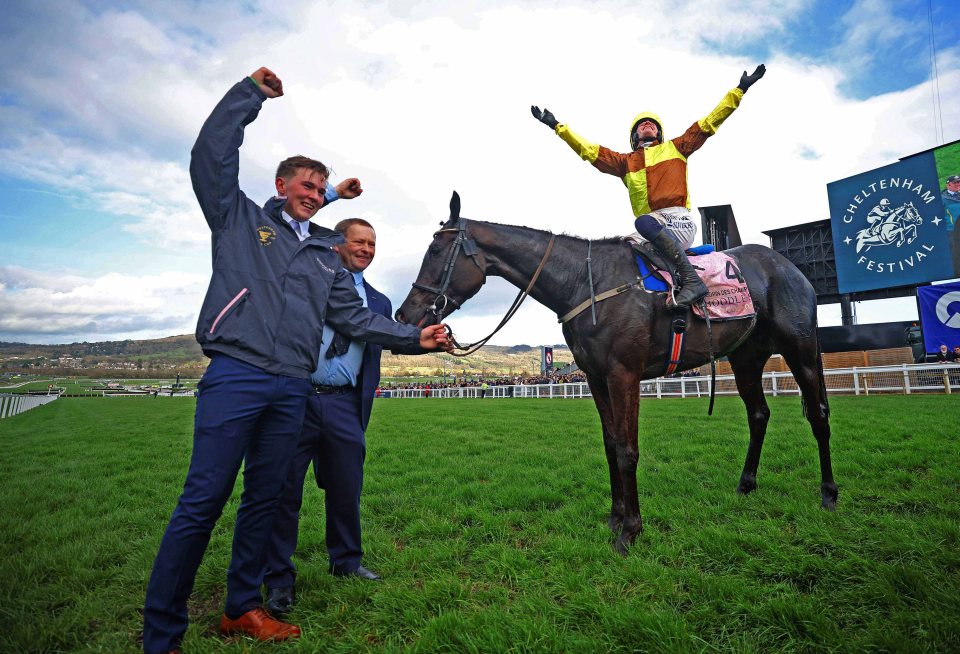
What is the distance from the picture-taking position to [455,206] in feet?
14.8

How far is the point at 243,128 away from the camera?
267 cm

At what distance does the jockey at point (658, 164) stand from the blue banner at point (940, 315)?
21.4 meters

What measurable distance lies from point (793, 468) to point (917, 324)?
85.2ft

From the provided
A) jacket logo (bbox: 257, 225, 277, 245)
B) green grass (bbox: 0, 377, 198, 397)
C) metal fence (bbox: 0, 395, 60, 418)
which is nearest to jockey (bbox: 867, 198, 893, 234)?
jacket logo (bbox: 257, 225, 277, 245)

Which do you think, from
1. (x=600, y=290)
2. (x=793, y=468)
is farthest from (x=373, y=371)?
(x=793, y=468)

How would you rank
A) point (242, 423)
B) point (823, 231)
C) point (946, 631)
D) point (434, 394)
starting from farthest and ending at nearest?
point (434, 394), point (823, 231), point (242, 423), point (946, 631)

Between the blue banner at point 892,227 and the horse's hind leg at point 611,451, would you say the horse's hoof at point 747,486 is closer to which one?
the horse's hind leg at point 611,451

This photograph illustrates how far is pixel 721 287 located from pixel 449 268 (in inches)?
108

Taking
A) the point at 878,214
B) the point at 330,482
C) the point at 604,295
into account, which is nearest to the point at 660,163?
the point at 604,295

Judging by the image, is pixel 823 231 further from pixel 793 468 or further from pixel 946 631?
pixel 946 631

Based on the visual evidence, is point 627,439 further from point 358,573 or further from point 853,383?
point 853,383

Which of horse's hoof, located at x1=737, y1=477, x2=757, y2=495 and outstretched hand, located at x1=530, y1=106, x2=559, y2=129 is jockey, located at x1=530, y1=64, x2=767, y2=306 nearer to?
outstretched hand, located at x1=530, y1=106, x2=559, y2=129

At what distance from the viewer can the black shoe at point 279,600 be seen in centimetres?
294

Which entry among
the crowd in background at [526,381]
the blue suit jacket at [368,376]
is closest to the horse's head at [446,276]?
the blue suit jacket at [368,376]
